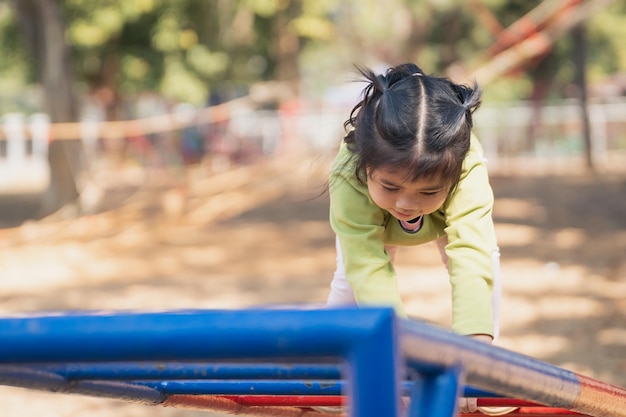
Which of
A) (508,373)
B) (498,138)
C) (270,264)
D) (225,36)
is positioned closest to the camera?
(508,373)

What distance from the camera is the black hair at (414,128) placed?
2.09 meters

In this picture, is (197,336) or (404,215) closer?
(197,336)

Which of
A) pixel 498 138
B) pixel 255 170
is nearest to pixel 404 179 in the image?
pixel 255 170

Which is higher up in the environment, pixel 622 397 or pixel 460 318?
pixel 460 318

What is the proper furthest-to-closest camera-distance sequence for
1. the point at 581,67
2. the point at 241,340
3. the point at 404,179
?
the point at 581,67 < the point at 404,179 < the point at 241,340

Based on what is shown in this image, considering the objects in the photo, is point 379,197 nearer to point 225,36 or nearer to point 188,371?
point 188,371

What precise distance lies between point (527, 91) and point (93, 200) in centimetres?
2048

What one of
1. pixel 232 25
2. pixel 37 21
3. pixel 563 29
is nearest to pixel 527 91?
pixel 232 25

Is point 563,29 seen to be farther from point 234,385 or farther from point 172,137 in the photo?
point 234,385

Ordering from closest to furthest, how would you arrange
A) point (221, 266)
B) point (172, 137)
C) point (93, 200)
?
1. point (221, 266)
2. point (93, 200)
3. point (172, 137)

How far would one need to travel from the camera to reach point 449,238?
230 centimetres

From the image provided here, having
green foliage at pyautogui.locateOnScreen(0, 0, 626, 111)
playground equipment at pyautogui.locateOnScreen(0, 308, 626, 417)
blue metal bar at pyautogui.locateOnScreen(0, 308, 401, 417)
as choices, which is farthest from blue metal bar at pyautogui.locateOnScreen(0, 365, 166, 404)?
green foliage at pyautogui.locateOnScreen(0, 0, 626, 111)

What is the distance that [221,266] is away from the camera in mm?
8422

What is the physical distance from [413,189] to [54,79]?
11178 mm
